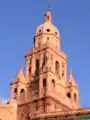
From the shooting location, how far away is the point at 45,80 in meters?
64.3

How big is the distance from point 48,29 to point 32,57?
6201 millimetres

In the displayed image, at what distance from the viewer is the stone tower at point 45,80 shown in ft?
207

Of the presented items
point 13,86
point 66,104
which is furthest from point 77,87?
point 13,86

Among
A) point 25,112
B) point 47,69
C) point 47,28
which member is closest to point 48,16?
point 47,28

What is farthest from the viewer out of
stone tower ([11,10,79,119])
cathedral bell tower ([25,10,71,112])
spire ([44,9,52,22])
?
spire ([44,9,52,22])

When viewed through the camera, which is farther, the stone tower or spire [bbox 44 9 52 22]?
spire [bbox 44 9 52 22]

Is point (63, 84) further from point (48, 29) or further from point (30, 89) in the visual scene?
point (48, 29)

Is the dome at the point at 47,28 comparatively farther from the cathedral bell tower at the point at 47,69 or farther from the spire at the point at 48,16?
the spire at the point at 48,16

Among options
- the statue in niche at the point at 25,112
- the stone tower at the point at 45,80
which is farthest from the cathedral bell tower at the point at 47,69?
the statue in niche at the point at 25,112

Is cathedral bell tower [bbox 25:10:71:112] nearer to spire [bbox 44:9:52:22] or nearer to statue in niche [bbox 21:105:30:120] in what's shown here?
spire [bbox 44:9:52:22]

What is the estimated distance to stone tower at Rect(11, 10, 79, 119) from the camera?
6300cm

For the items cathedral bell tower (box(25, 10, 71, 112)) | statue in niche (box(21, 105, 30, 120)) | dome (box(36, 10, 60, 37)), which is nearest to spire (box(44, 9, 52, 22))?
cathedral bell tower (box(25, 10, 71, 112))

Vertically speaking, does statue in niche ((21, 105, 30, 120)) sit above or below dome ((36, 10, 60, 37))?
below

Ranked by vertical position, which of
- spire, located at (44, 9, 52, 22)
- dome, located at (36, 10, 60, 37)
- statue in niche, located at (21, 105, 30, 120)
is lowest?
statue in niche, located at (21, 105, 30, 120)
